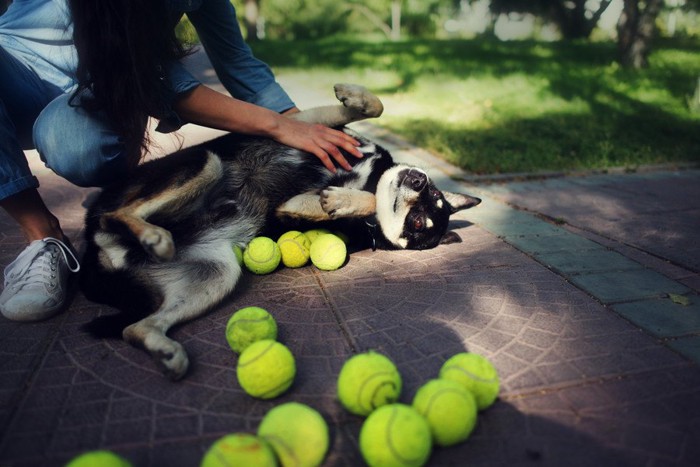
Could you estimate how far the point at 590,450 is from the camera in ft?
4.78

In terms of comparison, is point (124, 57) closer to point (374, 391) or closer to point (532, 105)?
point (374, 391)

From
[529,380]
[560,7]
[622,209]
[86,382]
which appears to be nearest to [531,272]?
[529,380]

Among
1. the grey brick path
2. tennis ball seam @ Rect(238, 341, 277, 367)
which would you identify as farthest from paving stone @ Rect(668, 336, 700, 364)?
tennis ball seam @ Rect(238, 341, 277, 367)

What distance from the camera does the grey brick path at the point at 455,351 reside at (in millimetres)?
1486

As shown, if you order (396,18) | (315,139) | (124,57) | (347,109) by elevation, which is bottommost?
(315,139)

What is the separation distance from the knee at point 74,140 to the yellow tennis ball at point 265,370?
1355 millimetres

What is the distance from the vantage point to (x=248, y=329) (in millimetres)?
1849

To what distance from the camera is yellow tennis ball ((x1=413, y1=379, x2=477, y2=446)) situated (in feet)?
4.65

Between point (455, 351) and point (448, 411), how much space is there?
20.4 inches

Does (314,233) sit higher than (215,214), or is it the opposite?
(215,214)

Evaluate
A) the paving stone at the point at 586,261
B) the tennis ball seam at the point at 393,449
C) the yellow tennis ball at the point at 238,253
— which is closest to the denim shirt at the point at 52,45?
the yellow tennis ball at the point at 238,253

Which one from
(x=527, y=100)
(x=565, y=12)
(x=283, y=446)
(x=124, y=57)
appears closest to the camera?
(x=283, y=446)

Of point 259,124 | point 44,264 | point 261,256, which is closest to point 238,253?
point 261,256

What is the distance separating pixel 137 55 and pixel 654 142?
520 centimetres
